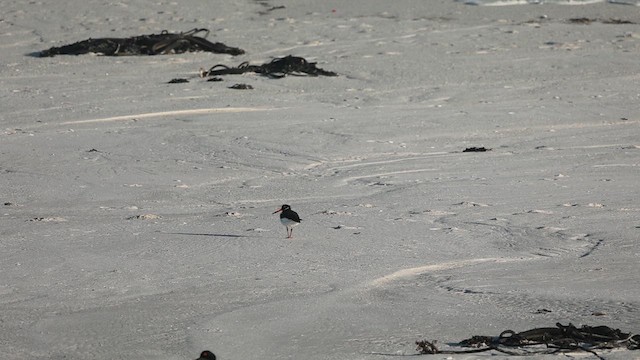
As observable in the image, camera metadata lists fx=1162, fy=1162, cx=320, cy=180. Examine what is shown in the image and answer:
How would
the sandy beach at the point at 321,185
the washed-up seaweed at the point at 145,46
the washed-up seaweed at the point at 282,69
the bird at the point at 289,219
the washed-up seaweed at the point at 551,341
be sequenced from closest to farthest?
the washed-up seaweed at the point at 551,341 < the sandy beach at the point at 321,185 < the bird at the point at 289,219 < the washed-up seaweed at the point at 282,69 < the washed-up seaweed at the point at 145,46

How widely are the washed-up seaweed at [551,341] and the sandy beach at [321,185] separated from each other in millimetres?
67

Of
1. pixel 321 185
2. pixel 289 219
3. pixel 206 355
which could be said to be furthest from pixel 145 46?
pixel 206 355

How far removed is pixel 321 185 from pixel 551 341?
4.58m

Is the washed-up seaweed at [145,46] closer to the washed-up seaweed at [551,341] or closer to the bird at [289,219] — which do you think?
the bird at [289,219]

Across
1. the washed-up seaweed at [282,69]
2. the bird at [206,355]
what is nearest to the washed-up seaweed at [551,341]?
the bird at [206,355]

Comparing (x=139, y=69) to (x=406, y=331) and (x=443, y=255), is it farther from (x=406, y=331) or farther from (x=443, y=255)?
(x=406, y=331)

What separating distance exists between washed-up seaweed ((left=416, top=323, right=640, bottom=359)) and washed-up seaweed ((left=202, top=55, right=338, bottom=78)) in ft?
29.8

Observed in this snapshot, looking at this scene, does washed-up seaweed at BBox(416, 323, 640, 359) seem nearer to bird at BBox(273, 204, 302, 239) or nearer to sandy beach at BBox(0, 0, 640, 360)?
sandy beach at BBox(0, 0, 640, 360)

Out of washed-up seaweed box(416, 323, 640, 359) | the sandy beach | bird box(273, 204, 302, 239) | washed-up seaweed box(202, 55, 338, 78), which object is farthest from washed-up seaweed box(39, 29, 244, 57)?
washed-up seaweed box(416, 323, 640, 359)

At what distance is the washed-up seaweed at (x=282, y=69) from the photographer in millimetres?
14477

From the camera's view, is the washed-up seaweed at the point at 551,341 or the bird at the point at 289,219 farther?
the bird at the point at 289,219

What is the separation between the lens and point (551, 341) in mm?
5559

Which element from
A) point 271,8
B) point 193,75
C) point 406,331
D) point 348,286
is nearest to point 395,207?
point 348,286

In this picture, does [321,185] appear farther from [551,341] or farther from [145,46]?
[145,46]
